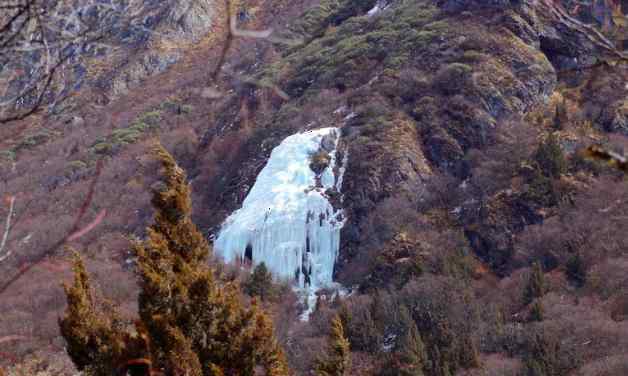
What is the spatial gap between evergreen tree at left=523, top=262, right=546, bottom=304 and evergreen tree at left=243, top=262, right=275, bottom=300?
676cm

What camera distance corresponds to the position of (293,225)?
27.0 metres

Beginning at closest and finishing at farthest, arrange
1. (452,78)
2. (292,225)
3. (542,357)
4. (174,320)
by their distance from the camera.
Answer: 1. (174,320)
2. (542,357)
3. (292,225)
4. (452,78)

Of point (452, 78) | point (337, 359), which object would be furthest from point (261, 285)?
point (337, 359)

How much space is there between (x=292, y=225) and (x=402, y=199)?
3.64 metres

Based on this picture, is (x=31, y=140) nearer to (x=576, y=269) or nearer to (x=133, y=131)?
(x=576, y=269)

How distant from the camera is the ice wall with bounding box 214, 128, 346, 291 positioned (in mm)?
26125

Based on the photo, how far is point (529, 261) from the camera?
23.5 metres

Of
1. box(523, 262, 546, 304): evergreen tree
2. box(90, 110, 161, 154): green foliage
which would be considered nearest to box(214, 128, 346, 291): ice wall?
box(523, 262, 546, 304): evergreen tree

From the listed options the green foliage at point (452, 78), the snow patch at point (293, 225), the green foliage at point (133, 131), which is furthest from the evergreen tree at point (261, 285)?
the green foliage at point (133, 131)

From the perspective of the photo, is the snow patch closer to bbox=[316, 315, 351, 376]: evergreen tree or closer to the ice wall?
the ice wall

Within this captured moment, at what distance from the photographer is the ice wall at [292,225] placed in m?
26.1

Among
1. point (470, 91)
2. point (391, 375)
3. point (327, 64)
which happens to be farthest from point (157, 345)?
point (327, 64)

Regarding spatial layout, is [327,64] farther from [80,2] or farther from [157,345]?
[80,2]

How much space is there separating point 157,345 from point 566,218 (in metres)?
18.8
